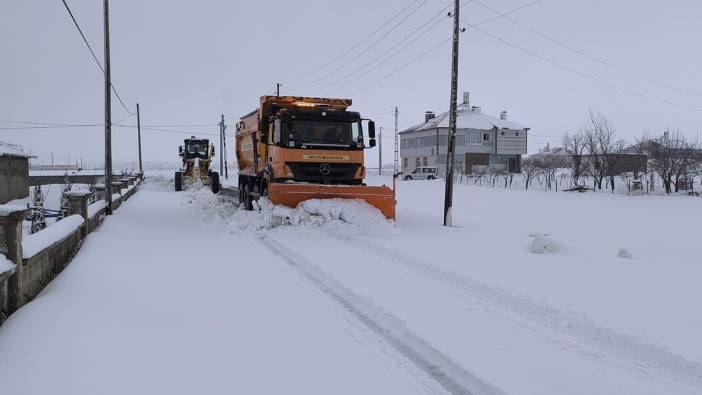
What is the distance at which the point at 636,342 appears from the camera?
15.8ft

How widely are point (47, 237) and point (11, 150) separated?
90.2ft

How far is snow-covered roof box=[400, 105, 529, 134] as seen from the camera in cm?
6244

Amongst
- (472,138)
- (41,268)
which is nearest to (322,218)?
(41,268)

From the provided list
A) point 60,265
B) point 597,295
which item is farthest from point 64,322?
point 597,295

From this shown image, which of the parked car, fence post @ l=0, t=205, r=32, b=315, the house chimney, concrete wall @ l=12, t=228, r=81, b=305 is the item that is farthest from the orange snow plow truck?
the house chimney

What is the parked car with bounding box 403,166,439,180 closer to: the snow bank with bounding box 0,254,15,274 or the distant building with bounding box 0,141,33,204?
the distant building with bounding box 0,141,33,204

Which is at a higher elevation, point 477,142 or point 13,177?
point 477,142

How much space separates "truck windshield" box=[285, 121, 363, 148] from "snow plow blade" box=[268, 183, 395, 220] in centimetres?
124

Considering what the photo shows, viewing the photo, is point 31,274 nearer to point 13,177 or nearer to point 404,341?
point 404,341

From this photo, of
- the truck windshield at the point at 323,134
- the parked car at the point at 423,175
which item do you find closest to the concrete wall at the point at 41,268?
the truck windshield at the point at 323,134

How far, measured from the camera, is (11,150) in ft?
98.0

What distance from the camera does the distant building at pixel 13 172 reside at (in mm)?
28250

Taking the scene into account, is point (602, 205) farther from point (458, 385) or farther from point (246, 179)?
point (458, 385)

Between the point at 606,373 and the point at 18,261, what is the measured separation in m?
5.71
